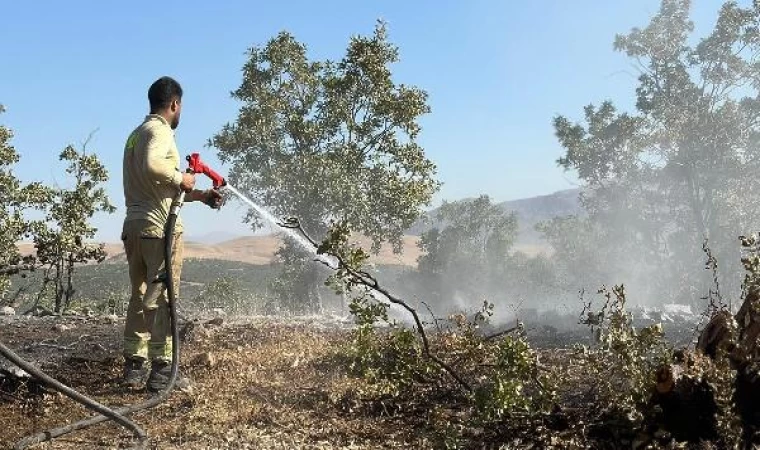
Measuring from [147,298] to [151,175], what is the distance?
0.92 m

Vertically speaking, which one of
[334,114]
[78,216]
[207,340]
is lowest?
→ [207,340]

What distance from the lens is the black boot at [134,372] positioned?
4871 mm

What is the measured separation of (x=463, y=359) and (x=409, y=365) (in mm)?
727

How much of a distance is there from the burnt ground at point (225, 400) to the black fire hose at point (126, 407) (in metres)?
0.17

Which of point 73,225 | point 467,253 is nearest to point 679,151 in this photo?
point 467,253

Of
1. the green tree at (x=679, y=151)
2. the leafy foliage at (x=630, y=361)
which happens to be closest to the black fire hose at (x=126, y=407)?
the leafy foliage at (x=630, y=361)

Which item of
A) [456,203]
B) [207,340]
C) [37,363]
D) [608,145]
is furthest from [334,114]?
[456,203]

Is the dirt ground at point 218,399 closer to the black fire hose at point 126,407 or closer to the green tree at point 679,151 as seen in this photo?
the black fire hose at point 126,407

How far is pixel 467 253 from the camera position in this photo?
34.5 m

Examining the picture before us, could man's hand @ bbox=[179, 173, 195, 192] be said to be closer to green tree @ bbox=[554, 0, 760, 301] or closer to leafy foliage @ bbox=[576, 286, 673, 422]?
leafy foliage @ bbox=[576, 286, 673, 422]

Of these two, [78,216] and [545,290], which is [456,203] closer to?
[545,290]

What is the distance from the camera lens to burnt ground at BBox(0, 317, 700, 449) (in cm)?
356

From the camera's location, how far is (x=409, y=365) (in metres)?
4.16

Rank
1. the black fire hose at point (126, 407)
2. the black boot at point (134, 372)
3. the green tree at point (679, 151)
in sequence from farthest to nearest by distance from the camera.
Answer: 1. the green tree at point (679, 151)
2. the black boot at point (134, 372)
3. the black fire hose at point (126, 407)
